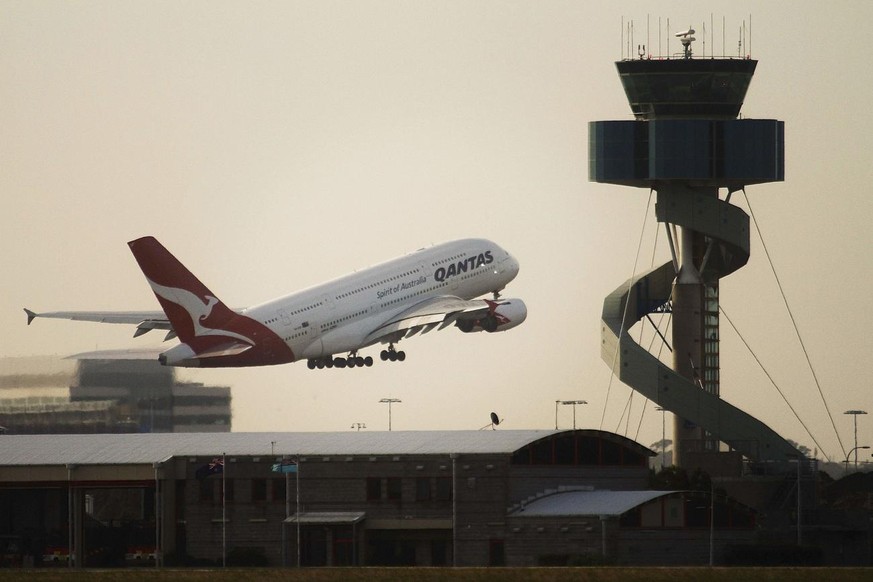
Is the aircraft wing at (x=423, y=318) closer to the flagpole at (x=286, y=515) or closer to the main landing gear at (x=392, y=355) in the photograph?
the main landing gear at (x=392, y=355)

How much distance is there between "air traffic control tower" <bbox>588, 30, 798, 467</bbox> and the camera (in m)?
181

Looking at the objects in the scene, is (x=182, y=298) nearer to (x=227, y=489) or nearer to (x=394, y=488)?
(x=227, y=489)

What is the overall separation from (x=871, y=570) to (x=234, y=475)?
39.5 metres

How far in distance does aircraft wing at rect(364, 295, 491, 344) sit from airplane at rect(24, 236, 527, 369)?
0.22ft

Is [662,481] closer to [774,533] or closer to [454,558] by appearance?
[774,533]

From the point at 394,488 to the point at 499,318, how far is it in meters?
33.9

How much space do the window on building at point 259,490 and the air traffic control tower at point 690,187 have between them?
4908 cm

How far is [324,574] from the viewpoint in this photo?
382 ft

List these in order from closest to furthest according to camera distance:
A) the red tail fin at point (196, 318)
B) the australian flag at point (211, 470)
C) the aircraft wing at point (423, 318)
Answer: the australian flag at point (211, 470), the red tail fin at point (196, 318), the aircraft wing at point (423, 318)

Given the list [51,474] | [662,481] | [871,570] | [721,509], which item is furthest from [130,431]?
[871,570]

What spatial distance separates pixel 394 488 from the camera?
448ft

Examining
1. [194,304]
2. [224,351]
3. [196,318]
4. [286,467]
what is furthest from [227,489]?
[194,304]

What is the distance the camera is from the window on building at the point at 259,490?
138000 mm

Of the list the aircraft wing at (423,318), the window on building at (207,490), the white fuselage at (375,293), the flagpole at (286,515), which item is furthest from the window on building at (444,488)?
the aircraft wing at (423,318)
